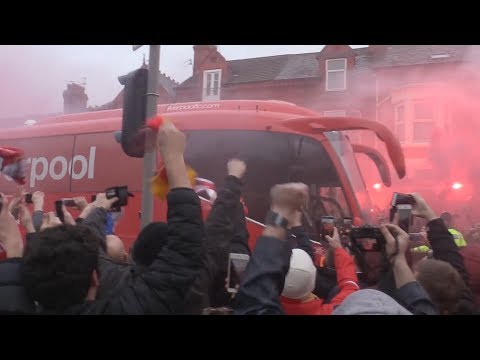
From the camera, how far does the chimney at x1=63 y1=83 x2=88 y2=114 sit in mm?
6260

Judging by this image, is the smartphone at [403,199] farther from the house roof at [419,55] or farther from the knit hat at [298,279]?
the house roof at [419,55]

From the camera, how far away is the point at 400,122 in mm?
6109

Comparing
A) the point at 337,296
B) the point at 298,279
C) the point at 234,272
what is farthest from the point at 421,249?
the point at 234,272

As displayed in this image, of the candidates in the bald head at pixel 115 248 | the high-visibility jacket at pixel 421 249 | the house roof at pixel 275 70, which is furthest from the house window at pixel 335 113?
the bald head at pixel 115 248

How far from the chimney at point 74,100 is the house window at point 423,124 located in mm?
3901

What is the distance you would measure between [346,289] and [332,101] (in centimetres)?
540

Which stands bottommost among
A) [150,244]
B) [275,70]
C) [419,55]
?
[150,244]

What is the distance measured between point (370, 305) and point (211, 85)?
19.6 ft

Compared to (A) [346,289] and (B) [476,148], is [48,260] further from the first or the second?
(B) [476,148]

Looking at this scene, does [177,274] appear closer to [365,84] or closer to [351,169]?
[351,169]

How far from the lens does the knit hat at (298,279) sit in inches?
86.8

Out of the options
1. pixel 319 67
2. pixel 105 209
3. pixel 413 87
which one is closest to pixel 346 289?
pixel 105 209

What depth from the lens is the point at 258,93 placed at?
24.7ft
